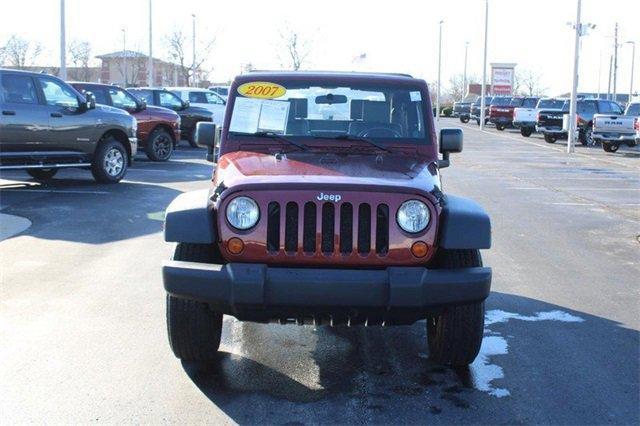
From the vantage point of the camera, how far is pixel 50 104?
1318cm

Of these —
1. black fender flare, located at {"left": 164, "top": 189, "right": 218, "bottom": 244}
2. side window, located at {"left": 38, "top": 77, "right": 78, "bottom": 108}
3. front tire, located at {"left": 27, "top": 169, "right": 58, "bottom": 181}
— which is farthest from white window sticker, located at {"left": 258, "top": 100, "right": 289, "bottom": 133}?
front tire, located at {"left": 27, "top": 169, "right": 58, "bottom": 181}

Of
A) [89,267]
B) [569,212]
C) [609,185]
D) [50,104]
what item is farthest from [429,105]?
[609,185]

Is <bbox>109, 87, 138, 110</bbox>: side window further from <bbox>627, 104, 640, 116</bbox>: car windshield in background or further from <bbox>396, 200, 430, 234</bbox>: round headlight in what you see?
<bbox>627, 104, 640, 116</bbox>: car windshield in background

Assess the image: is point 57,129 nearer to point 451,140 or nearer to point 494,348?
point 451,140

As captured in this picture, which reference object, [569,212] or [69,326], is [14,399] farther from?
[569,212]

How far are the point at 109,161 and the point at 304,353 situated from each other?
10032 millimetres

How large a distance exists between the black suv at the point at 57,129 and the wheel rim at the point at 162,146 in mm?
4743

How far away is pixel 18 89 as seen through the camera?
1282 cm

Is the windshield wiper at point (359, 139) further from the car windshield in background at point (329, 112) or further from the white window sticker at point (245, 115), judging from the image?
the white window sticker at point (245, 115)

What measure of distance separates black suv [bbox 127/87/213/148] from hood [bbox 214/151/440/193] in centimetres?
1716

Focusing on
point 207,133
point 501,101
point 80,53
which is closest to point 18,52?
point 80,53

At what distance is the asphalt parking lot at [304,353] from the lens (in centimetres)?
444

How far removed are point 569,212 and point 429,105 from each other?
753cm

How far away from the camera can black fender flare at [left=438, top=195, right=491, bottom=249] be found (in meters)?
4.53
